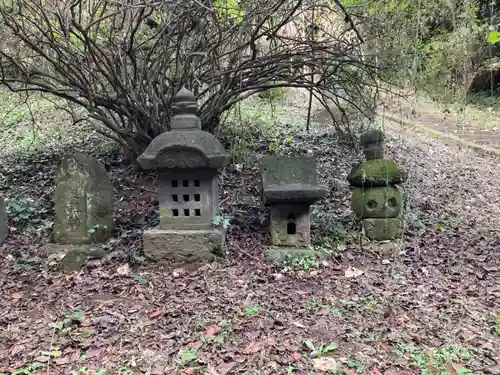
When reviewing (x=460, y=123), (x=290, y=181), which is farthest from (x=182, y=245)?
(x=460, y=123)

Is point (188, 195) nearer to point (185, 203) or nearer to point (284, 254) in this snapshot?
point (185, 203)

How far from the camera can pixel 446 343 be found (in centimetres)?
291

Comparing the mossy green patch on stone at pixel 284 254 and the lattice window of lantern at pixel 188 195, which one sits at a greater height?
the lattice window of lantern at pixel 188 195

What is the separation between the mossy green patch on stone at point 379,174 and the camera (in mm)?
4070

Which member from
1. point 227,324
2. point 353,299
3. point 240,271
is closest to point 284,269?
point 240,271

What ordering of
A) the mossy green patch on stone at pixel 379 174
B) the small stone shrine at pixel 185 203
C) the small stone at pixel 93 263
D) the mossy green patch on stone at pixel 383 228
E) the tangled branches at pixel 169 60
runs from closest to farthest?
the small stone shrine at pixel 185 203 → the small stone at pixel 93 263 → the mossy green patch on stone at pixel 379 174 → the mossy green patch on stone at pixel 383 228 → the tangled branches at pixel 169 60

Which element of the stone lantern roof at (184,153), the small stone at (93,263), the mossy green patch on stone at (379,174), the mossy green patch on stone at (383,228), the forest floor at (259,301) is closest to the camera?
the forest floor at (259,301)

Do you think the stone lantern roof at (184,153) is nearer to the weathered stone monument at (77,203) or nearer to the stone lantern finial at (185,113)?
the stone lantern finial at (185,113)

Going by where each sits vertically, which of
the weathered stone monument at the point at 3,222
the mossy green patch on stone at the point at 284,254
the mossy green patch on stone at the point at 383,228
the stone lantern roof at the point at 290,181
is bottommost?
the mossy green patch on stone at the point at 284,254

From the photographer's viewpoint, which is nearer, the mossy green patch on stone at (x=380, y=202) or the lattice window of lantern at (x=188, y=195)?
the lattice window of lantern at (x=188, y=195)

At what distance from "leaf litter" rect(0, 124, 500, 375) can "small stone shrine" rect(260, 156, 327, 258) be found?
0.27 m

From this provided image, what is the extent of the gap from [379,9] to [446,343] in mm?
3900

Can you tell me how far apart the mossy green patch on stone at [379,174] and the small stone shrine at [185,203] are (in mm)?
1369

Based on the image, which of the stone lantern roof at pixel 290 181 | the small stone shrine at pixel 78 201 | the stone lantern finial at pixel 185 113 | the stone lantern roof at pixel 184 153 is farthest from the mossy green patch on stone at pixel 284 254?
the small stone shrine at pixel 78 201
